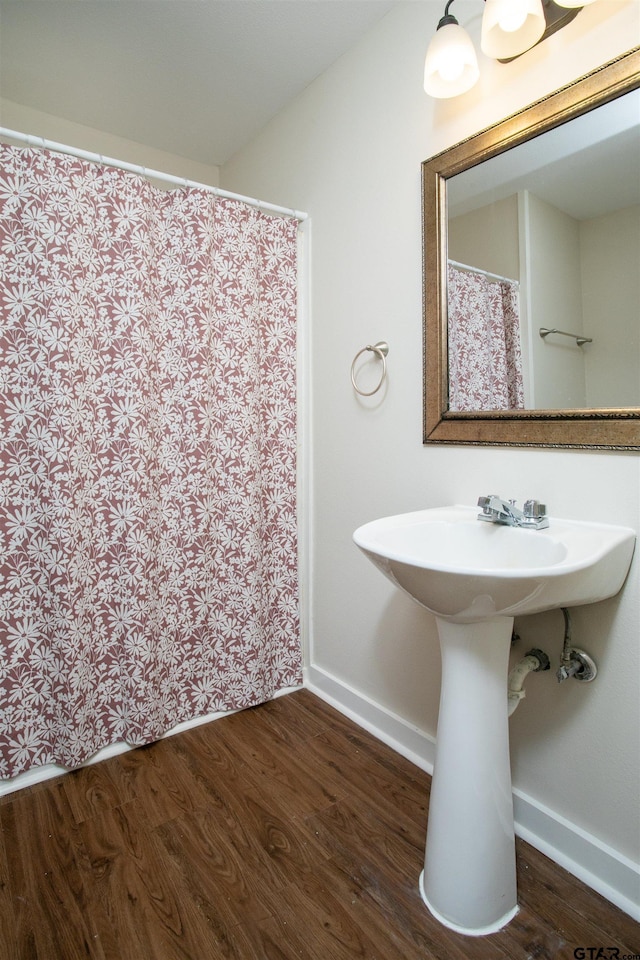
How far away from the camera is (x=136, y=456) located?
1633 mm

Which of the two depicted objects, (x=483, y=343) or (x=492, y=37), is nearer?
(x=492, y=37)

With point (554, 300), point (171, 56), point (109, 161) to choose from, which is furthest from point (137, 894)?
point (171, 56)

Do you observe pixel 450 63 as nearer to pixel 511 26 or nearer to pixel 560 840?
pixel 511 26

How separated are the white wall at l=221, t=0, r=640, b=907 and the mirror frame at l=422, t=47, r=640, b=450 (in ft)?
0.13

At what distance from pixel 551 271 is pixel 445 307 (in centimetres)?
30

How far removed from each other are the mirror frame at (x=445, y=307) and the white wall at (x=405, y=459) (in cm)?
4

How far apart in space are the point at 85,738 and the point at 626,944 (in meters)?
1.48

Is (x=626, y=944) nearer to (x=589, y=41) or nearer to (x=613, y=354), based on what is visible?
(x=613, y=354)

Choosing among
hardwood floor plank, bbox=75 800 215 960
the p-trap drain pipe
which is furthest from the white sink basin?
hardwood floor plank, bbox=75 800 215 960

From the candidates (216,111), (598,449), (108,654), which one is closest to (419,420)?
(598,449)

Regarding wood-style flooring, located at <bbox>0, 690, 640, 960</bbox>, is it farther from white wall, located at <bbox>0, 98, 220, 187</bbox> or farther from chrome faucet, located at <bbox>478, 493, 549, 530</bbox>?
white wall, located at <bbox>0, 98, 220, 187</bbox>

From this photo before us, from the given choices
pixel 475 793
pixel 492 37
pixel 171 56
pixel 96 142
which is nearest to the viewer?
pixel 475 793

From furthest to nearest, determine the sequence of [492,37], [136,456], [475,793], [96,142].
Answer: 1. [96,142]
2. [136,456]
3. [492,37]
4. [475,793]

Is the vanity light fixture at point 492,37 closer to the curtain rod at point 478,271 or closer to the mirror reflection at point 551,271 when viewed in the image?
the mirror reflection at point 551,271
